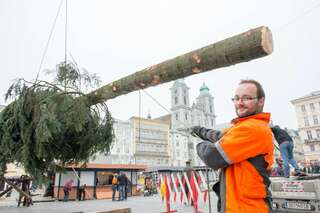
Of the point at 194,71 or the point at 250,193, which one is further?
the point at 194,71

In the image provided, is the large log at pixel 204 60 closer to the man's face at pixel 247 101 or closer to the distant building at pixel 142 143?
the man's face at pixel 247 101

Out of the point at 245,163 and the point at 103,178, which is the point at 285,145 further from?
the point at 103,178

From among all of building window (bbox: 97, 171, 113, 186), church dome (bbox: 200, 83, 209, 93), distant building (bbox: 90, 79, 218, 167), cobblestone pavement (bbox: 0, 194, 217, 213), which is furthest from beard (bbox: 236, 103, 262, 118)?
church dome (bbox: 200, 83, 209, 93)

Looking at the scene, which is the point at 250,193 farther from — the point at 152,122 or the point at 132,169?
the point at 152,122

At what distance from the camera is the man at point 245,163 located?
5.38 ft

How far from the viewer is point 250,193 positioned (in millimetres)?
1625

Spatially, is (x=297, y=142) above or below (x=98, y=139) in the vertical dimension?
above

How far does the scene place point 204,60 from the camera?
308 cm

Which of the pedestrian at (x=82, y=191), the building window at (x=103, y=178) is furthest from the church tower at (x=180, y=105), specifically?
the pedestrian at (x=82, y=191)

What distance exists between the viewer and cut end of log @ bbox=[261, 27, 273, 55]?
2.53m

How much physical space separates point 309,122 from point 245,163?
68.7 meters

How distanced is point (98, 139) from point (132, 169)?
16.3 metres

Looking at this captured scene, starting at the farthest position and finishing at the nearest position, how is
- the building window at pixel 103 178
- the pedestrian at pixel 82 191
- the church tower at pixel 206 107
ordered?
the church tower at pixel 206 107 → the building window at pixel 103 178 → the pedestrian at pixel 82 191

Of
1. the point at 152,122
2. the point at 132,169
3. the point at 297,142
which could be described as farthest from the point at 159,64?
the point at 297,142
